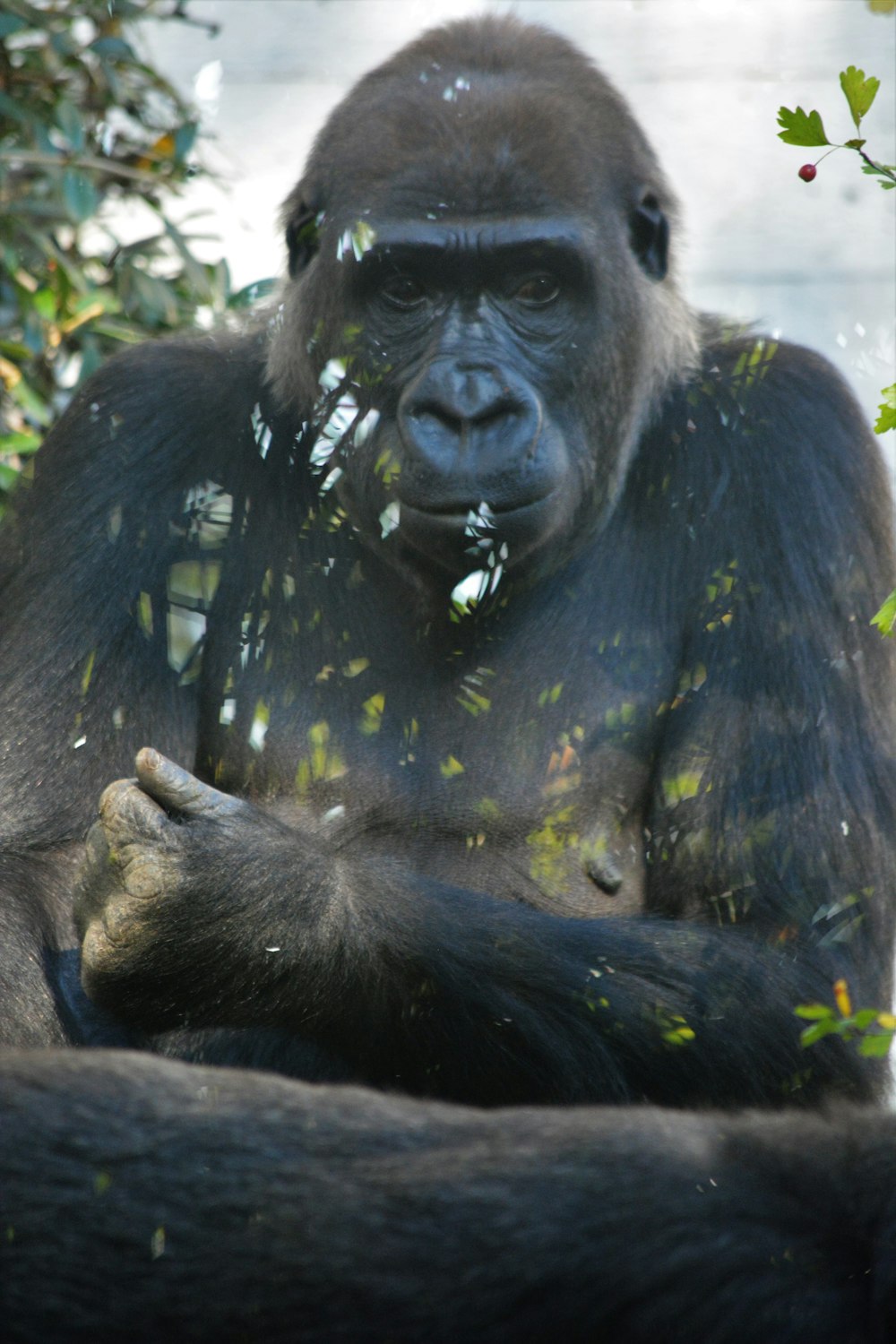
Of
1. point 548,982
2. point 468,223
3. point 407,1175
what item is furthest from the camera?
point 468,223

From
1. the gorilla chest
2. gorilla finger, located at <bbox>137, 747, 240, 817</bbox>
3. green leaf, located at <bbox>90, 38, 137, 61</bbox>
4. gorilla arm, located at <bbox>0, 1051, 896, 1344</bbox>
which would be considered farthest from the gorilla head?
green leaf, located at <bbox>90, 38, 137, 61</bbox>

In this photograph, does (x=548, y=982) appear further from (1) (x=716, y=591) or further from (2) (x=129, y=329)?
(2) (x=129, y=329)

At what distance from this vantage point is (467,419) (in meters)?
2.37

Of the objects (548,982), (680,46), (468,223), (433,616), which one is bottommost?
(548,982)

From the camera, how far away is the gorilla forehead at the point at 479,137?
8.51 ft

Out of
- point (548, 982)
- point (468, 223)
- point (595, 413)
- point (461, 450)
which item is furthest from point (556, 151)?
point (548, 982)

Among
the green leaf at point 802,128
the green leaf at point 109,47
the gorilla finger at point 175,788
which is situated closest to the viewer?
the green leaf at point 802,128

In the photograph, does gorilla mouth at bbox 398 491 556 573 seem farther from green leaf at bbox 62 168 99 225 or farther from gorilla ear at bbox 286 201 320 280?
green leaf at bbox 62 168 99 225

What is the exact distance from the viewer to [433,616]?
269 centimetres

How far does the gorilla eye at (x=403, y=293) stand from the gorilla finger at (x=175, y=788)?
0.88 metres

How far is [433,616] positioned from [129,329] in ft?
6.36

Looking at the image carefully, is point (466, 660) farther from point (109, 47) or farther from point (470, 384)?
point (109, 47)

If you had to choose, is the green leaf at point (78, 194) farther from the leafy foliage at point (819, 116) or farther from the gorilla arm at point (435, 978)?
the leafy foliage at point (819, 116)

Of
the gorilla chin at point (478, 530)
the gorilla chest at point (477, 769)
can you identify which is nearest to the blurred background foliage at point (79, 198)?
the gorilla chest at point (477, 769)
